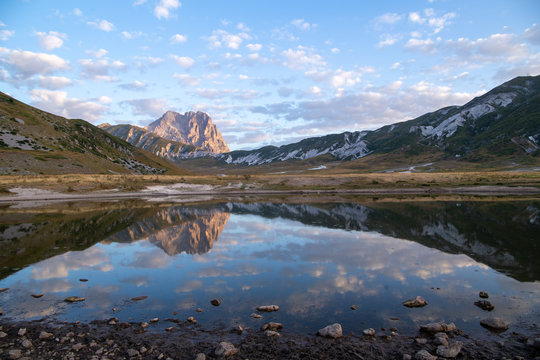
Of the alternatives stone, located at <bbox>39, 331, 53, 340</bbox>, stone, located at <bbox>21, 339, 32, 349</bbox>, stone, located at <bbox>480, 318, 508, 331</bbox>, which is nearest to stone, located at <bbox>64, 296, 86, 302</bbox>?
stone, located at <bbox>39, 331, 53, 340</bbox>

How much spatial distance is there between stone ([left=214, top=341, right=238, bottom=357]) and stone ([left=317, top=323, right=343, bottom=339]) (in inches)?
138

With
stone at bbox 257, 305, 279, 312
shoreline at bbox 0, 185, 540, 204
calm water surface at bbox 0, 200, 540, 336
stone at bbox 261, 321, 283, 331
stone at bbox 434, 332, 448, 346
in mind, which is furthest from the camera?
shoreline at bbox 0, 185, 540, 204

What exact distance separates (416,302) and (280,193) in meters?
73.1

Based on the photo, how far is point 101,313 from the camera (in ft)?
48.3

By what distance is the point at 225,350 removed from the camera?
35.7 feet

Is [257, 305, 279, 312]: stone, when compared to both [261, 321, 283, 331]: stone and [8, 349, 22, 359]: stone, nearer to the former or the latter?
[261, 321, 283, 331]: stone

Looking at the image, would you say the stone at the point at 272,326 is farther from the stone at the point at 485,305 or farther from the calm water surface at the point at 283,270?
the stone at the point at 485,305

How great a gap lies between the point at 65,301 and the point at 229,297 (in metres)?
8.58

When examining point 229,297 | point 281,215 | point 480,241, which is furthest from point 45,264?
point 480,241

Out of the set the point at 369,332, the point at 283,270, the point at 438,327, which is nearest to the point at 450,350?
the point at 438,327

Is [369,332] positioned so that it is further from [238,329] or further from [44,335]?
[44,335]

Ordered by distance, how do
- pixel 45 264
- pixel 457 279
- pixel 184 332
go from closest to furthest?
1. pixel 184 332
2. pixel 457 279
3. pixel 45 264

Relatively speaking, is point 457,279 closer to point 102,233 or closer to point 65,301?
point 65,301

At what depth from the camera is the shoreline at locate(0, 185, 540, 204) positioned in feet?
238
